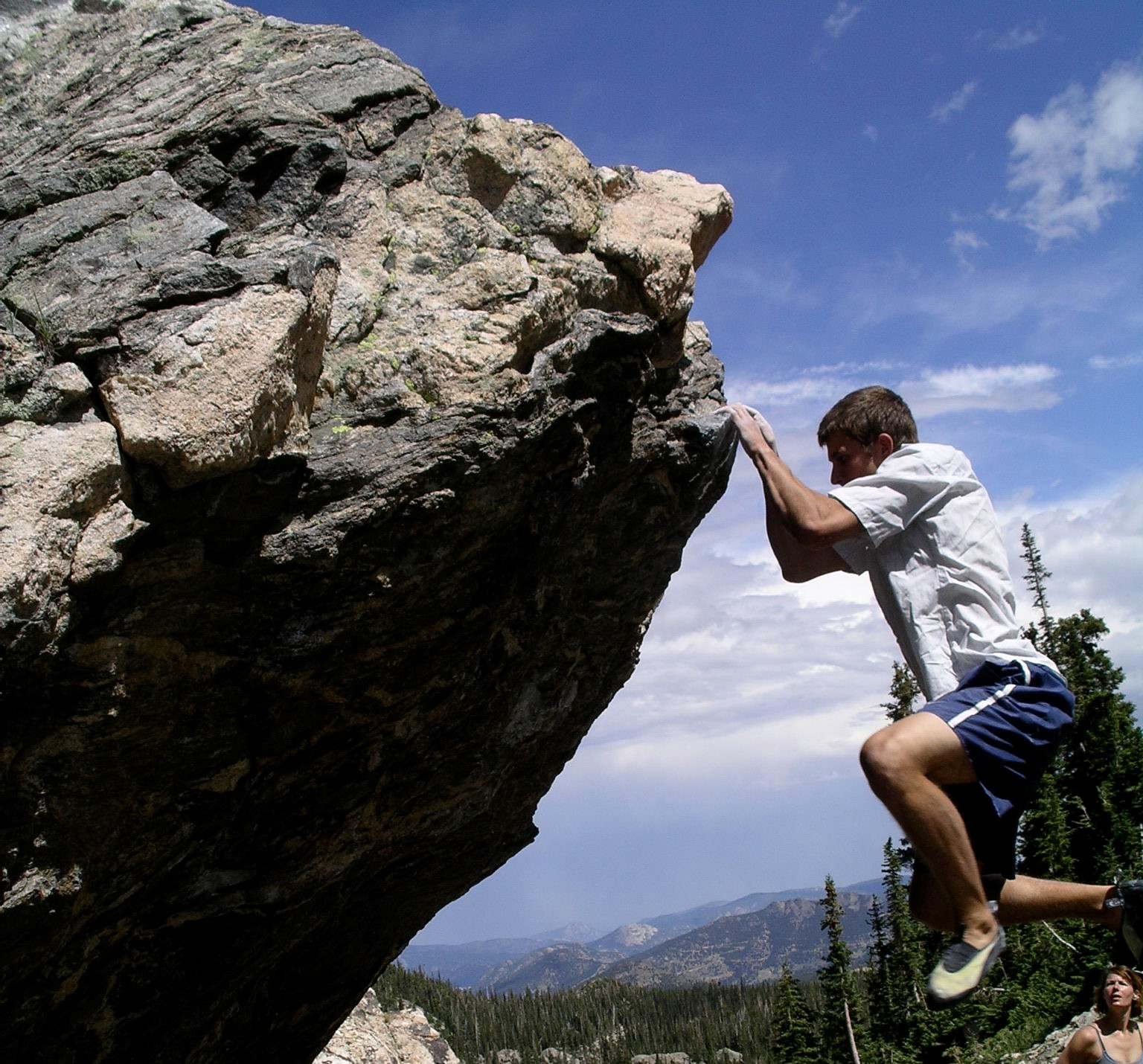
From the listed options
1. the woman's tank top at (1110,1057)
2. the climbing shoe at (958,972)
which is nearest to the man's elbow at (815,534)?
the climbing shoe at (958,972)

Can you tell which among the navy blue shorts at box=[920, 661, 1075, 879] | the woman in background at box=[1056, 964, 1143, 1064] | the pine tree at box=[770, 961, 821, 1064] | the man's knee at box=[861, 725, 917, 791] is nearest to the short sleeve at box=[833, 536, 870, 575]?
the navy blue shorts at box=[920, 661, 1075, 879]

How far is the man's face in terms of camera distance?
6.39 meters

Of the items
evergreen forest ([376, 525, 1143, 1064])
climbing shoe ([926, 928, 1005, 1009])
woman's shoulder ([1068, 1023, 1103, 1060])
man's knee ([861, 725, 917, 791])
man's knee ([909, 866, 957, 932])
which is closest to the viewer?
climbing shoe ([926, 928, 1005, 1009])

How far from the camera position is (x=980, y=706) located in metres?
5.09

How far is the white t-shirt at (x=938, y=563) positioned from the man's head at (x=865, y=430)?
1.30 feet

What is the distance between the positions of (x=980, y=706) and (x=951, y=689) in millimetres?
284

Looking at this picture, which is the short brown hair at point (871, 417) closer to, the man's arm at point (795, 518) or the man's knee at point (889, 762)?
the man's arm at point (795, 518)

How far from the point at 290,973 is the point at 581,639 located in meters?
4.45

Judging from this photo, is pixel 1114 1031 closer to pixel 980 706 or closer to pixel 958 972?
pixel 958 972

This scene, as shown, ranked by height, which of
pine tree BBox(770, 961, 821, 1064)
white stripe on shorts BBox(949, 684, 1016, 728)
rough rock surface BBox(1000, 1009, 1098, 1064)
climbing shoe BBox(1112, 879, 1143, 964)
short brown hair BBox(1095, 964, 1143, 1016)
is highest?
white stripe on shorts BBox(949, 684, 1016, 728)

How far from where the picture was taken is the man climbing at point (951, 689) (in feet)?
16.4

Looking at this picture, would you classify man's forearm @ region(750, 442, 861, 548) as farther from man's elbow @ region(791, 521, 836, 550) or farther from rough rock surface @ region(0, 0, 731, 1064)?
rough rock surface @ region(0, 0, 731, 1064)

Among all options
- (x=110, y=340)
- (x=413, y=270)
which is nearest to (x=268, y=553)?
(x=110, y=340)

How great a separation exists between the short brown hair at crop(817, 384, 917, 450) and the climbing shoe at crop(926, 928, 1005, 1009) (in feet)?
9.94
